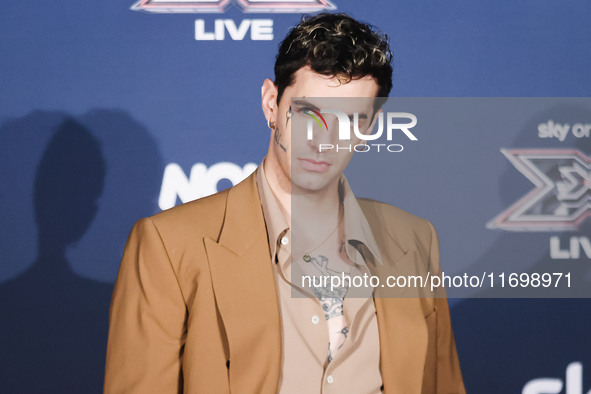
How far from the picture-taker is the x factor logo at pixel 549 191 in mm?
2092

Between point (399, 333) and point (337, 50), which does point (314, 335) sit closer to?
point (399, 333)

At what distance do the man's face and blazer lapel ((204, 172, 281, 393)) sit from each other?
5.3 inches

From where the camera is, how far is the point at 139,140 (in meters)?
2.07

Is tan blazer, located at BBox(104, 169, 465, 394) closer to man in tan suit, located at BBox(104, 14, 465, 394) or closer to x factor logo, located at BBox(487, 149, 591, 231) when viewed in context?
man in tan suit, located at BBox(104, 14, 465, 394)

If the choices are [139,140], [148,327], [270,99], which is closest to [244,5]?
[139,140]

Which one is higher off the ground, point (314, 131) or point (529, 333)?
point (314, 131)

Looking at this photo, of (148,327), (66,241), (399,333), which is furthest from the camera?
(66,241)

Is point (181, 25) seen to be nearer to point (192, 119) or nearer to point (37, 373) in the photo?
point (192, 119)

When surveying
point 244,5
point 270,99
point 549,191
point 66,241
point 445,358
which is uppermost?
point 244,5

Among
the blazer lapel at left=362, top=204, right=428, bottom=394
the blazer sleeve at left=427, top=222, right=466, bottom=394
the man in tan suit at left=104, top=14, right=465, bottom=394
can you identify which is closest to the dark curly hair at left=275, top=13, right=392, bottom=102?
the man in tan suit at left=104, top=14, right=465, bottom=394

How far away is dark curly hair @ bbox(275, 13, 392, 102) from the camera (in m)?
1.45

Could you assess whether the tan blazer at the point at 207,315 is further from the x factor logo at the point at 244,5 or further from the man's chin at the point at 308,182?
the x factor logo at the point at 244,5

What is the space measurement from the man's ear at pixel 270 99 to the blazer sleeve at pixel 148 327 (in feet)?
1.26

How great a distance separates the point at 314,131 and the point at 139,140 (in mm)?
723
